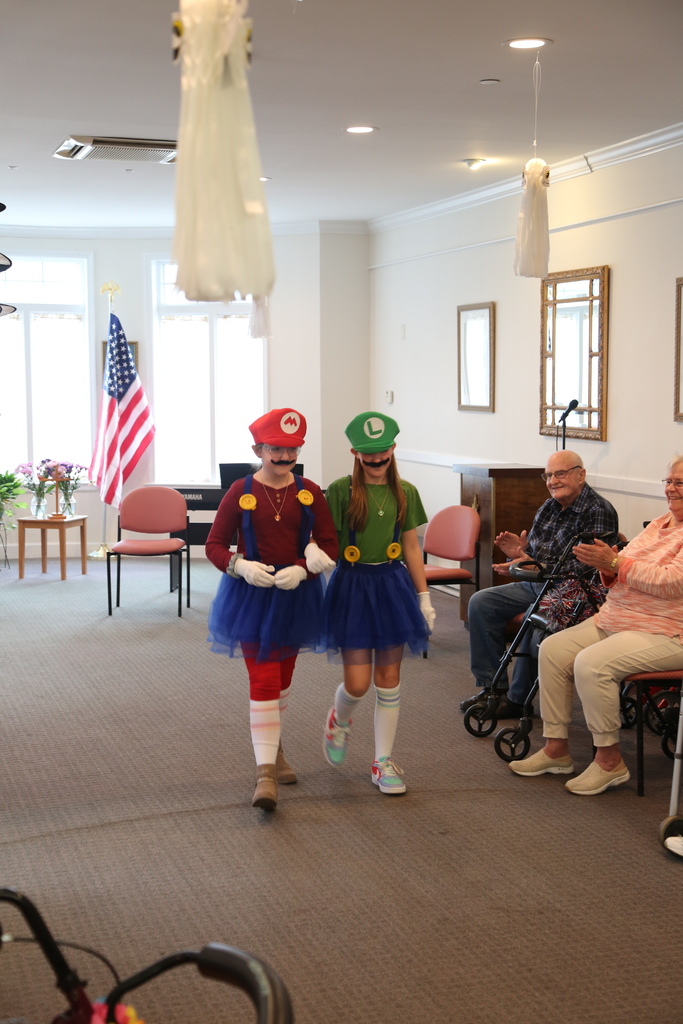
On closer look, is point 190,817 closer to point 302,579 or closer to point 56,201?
point 302,579

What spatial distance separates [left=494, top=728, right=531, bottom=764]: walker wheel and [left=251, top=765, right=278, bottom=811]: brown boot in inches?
42.8

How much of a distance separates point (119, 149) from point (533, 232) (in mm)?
3116

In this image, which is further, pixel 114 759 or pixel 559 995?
pixel 114 759

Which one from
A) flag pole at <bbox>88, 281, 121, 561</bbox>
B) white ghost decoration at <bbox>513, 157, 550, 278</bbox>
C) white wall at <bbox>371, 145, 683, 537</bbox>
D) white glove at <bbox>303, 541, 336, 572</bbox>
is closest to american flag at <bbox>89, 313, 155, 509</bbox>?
flag pole at <bbox>88, 281, 121, 561</bbox>

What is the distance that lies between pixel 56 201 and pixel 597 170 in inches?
179

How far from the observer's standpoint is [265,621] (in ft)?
12.4

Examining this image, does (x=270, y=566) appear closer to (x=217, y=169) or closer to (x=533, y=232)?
(x=533, y=232)

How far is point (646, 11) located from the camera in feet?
12.7

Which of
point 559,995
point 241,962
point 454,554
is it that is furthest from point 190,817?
point 454,554

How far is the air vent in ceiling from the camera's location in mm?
6148

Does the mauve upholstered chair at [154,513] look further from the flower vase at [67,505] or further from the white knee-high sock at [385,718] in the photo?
the white knee-high sock at [385,718]

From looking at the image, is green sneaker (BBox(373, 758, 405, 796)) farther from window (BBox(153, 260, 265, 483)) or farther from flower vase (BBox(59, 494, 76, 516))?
window (BBox(153, 260, 265, 483))

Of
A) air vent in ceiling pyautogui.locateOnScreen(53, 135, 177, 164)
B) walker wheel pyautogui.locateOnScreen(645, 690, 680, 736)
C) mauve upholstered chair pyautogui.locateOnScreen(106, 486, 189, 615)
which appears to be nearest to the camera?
walker wheel pyautogui.locateOnScreen(645, 690, 680, 736)

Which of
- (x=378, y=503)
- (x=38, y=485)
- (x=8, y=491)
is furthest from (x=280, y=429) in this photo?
(x=8, y=491)
